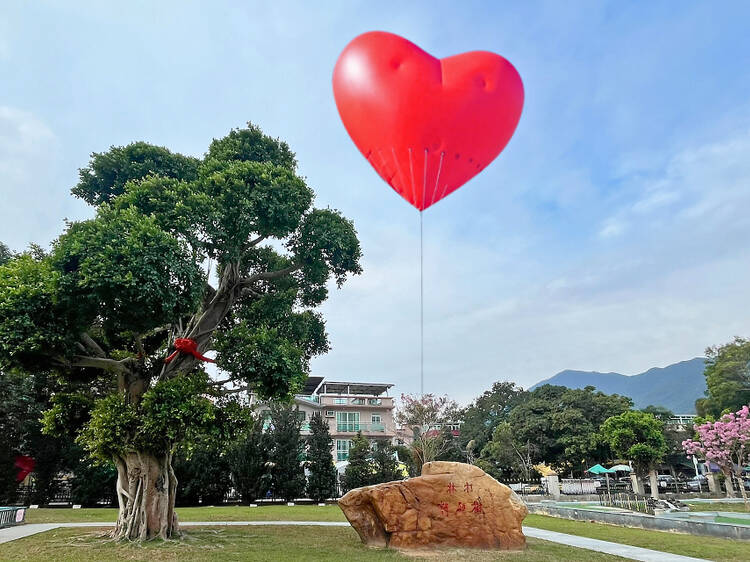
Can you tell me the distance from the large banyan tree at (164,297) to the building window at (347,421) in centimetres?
2804

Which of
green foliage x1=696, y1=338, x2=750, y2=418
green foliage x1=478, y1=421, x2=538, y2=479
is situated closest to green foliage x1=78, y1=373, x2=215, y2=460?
green foliage x1=478, y1=421, x2=538, y2=479

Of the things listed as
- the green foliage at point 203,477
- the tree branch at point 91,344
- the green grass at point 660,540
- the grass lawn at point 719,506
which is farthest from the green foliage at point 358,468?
the tree branch at point 91,344

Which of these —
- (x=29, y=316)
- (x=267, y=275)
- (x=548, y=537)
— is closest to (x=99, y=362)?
(x=29, y=316)

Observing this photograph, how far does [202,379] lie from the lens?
40.9ft

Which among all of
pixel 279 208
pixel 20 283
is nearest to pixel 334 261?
pixel 279 208

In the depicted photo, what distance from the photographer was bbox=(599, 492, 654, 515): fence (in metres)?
21.1

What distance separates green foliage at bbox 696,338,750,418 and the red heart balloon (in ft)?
130

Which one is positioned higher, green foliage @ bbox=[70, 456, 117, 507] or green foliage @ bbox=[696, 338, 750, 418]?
green foliage @ bbox=[696, 338, 750, 418]

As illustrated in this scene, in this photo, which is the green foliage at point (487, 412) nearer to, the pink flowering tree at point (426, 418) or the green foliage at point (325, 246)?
the pink flowering tree at point (426, 418)

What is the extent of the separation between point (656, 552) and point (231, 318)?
12.4 metres

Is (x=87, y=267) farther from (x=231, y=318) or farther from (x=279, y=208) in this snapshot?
(x=231, y=318)

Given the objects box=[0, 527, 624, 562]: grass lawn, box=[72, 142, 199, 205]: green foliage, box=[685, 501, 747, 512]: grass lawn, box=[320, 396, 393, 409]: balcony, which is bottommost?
box=[0, 527, 624, 562]: grass lawn

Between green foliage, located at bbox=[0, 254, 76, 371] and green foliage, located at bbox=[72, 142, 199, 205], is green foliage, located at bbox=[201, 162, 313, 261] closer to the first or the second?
green foliage, located at bbox=[72, 142, 199, 205]

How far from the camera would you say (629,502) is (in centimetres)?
2198
